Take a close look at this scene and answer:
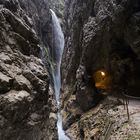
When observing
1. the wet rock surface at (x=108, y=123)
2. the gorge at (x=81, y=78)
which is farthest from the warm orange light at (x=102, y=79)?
the wet rock surface at (x=108, y=123)

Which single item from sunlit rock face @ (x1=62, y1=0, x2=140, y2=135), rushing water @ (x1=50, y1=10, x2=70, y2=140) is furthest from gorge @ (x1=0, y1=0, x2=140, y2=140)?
rushing water @ (x1=50, y1=10, x2=70, y2=140)

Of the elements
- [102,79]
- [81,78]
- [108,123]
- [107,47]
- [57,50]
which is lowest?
[108,123]

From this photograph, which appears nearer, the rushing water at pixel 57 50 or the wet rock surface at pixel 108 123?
the wet rock surface at pixel 108 123

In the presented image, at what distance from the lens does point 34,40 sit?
2000 cm

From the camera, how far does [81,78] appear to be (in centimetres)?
2559

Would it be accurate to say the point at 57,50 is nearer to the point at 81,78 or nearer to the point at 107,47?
the point at 81,78

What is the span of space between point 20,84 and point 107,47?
1076 cm

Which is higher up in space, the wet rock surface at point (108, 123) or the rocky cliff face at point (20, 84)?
the rocky cliff face at point (20, 84)

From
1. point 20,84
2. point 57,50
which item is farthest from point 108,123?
point 57,50

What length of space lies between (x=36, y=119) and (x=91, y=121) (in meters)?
7.39

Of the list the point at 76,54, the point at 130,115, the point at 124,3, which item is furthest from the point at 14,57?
the point at 76,54

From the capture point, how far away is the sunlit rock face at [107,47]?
21.0 metres

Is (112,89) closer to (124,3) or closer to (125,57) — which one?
(125,57)

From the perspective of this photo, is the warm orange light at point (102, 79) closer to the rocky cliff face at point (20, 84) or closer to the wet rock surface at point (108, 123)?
the wet rock surface at point (108, 123)
